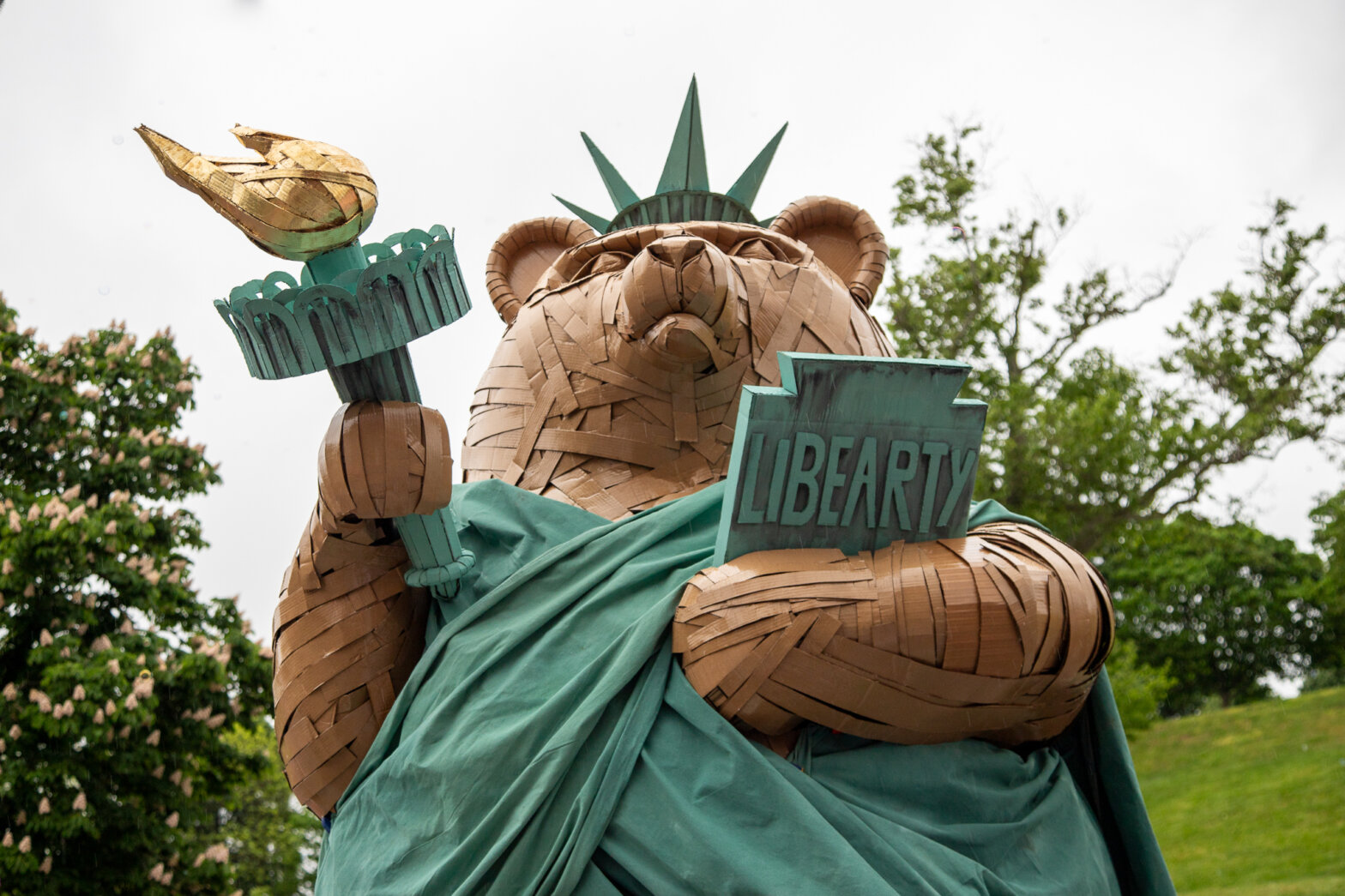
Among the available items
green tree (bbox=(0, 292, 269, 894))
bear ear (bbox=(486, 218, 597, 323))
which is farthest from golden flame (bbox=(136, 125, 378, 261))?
green tree (bbox=(0, 292, 269, 894))

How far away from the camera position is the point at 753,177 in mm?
3297

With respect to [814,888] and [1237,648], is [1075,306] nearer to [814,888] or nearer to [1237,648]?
[814,888]

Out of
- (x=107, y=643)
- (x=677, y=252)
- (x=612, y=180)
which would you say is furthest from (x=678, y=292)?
(x=107, y=643)

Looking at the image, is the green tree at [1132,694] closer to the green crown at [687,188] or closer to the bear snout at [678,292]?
the green crown at [687,188]

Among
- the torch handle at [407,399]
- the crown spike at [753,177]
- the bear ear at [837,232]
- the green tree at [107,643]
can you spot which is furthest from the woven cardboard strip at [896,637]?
the green tree at [107,643]

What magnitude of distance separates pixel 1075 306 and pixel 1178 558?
10.0m

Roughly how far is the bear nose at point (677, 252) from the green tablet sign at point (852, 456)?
38 cm

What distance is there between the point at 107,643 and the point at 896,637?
A: 17.8ft

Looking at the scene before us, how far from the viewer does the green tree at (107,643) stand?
5.88 m

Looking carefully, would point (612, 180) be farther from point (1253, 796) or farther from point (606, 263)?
point (1253, 796)

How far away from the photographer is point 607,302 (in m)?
2.67

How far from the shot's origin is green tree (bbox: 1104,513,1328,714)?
18422 mm

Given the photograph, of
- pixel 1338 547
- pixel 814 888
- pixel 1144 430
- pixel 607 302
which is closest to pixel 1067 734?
pixel 814 888

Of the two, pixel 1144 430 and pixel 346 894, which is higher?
pixel 346 894
